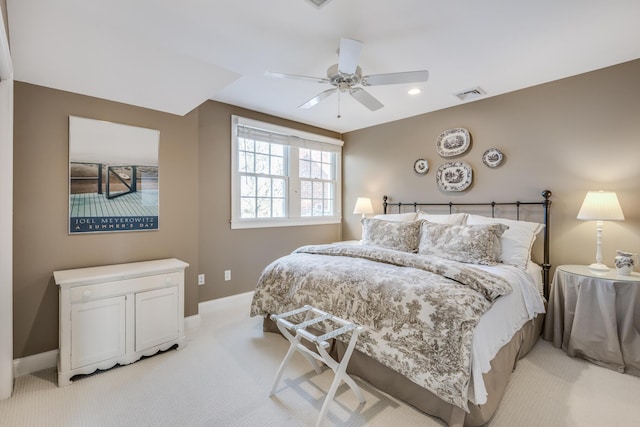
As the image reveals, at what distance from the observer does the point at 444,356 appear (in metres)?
1.56

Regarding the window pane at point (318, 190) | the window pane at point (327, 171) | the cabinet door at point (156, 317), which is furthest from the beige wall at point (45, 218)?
the window pane at point (327, 171)

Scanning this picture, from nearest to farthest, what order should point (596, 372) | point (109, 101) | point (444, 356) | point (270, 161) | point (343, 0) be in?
point (444, 356), point (343, 0), point (596, 372), point (109, 101), point (270, 161)

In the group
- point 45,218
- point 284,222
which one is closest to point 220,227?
point 284,222

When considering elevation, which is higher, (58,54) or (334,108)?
(334,108)

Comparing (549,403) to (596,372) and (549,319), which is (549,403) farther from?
(549,319)

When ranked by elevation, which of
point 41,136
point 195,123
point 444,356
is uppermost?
point 195,123

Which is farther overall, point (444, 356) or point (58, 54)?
point (58, 54)

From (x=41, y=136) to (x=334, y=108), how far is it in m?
2.79

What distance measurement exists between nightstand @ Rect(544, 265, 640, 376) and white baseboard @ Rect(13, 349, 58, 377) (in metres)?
4.06

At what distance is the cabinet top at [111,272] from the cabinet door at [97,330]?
0.16 metres

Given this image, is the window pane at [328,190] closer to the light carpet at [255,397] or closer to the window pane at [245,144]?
the window pane at [245,144]

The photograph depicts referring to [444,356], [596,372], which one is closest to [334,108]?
[444,356]

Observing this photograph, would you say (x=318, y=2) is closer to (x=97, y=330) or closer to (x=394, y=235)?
(x=394, y=235)

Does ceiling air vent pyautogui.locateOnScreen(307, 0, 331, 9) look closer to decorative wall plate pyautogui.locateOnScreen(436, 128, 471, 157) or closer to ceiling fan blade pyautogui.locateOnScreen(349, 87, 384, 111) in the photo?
ceiling fan blade pyautogui.locateOnScreen(349, 87, 384, 111)
